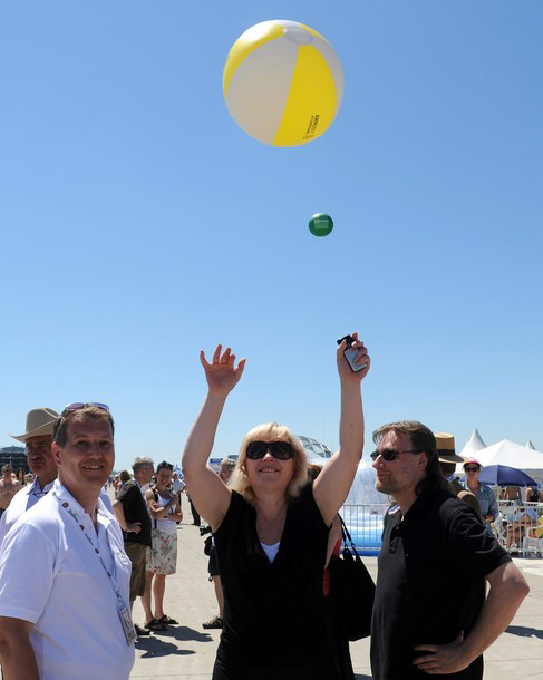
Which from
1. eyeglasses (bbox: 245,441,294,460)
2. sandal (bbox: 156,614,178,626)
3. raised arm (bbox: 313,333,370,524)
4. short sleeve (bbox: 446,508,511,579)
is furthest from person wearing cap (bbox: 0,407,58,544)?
sandal (bbox: 156,614,178,626)

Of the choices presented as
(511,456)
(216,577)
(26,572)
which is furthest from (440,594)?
(511,456)

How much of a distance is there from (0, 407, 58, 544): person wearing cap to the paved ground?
8.87 ft

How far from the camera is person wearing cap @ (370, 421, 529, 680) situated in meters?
2.81

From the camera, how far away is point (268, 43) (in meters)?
4.77

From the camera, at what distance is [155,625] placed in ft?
26.2

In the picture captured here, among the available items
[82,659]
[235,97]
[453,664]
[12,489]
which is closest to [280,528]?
[453,664]

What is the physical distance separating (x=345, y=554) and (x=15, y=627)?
1771mm

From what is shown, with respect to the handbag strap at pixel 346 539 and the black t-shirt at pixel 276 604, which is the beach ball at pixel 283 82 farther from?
the black t-shirt at pixel 276 604

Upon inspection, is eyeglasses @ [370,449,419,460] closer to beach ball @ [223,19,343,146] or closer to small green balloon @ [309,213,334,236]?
beach ball @ [223,19,343,146]

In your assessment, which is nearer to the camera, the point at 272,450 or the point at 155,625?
the point at 272,450

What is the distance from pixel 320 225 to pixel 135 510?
3794mm

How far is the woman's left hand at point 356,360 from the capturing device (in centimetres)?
320

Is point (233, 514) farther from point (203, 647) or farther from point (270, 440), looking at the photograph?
point (203, 647)

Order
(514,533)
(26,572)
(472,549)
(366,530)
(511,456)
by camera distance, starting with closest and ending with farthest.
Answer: (26,572) < (472,549) < (514,533) < (366,530) < (511,456)
